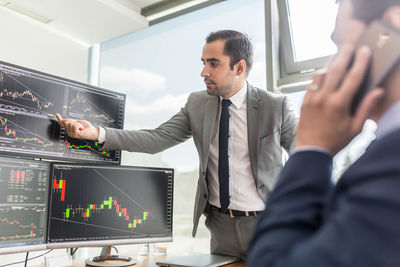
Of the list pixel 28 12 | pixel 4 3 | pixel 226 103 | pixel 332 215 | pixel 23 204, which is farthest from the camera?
pixel 28 12

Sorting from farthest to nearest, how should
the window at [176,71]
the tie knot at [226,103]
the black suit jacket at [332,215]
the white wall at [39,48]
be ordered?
the white wall at [39,48], the window at [176,71], the tie knot at [226,103], the black suit jacket at [332,215]

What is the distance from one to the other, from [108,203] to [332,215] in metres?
1.37

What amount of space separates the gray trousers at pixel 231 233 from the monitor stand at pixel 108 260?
392mm

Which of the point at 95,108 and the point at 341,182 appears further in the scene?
the point at 95,108

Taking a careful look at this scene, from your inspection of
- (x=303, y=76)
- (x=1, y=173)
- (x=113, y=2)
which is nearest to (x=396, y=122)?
(x=1, y=173)

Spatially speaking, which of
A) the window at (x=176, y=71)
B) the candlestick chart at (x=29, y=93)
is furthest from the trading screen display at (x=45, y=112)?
the window at (x=176, y=71)

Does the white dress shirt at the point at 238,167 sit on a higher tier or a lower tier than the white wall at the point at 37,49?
lower

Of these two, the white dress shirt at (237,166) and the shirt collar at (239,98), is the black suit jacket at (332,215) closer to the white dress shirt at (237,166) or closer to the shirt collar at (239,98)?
the white dress shirt at (237,166)

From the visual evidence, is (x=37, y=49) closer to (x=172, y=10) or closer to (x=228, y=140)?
(x=172, y=10)

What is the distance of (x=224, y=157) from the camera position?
5.81ft

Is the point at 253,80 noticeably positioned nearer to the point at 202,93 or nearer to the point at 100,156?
the point at 202,93

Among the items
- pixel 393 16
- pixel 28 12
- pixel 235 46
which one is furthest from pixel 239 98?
pixel 28 12

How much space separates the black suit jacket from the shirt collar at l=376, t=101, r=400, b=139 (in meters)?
0.02

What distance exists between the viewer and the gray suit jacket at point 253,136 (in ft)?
5.64
